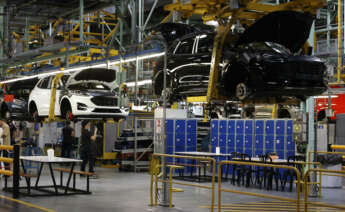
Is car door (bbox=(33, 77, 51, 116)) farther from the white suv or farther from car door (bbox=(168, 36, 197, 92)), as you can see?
car door (bbox=(168, 36, 197, 92))

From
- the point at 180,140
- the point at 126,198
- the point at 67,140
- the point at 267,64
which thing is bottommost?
the point at 126,198

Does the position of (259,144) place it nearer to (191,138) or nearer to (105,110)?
(191,138)

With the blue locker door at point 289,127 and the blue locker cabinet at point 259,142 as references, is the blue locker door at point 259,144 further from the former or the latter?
the blue locker door at point 289,127

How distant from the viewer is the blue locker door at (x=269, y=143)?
53.3 feet

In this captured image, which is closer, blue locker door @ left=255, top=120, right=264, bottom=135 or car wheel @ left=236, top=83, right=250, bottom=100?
car wheel @ left=236, top=83, right=250, bottom=100

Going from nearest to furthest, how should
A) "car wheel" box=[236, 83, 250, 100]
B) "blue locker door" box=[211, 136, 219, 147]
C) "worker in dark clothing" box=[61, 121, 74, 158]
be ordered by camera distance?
"car wheel" box=[236, 83, 250, 100] → "blue locker door" box=[211, 136, 219, 147] → "worker in dark clothing" box=[61, 121, 74, 158]

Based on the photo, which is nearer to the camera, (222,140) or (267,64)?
(267,64)

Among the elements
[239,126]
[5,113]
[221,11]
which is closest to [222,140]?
[239,126]

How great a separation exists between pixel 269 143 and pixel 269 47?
25.2 feet

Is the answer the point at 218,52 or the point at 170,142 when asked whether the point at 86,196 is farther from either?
the point at 170,142

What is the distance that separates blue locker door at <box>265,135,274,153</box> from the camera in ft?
53.3

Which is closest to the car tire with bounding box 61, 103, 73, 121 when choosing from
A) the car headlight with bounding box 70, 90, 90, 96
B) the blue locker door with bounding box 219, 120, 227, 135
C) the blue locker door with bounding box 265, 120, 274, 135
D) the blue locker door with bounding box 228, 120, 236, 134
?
the car headlight with bounding box 70, 90, 90, 96

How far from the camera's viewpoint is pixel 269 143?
16.3 metres

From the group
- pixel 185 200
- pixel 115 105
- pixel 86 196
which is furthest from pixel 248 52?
pixel 115 105
